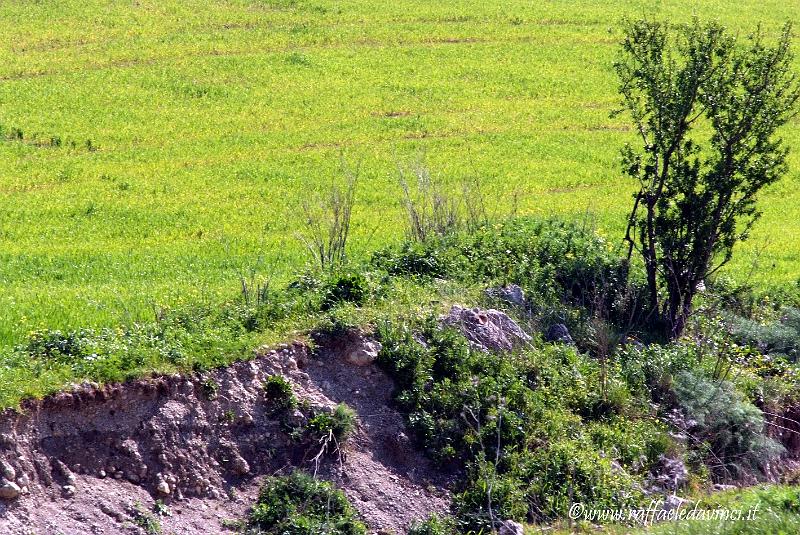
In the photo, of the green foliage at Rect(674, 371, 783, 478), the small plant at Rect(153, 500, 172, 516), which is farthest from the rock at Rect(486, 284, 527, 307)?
the small plant at Rect(153, 500, 172, 516)

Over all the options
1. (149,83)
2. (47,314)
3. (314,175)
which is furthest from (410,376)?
(149,83)

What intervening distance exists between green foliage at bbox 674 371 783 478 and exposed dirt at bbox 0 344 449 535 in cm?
322

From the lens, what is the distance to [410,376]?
1055cm

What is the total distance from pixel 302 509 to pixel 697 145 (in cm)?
754

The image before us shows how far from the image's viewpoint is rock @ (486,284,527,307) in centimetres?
1235

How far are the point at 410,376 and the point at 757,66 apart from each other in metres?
6.51

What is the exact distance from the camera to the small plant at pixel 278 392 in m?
9.79

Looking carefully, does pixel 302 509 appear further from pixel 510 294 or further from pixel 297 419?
pixel 510 294

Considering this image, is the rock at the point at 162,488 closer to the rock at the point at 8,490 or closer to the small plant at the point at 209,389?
the small plant at the point at 209,389

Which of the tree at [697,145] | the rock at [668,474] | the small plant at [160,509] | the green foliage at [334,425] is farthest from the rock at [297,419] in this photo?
the tree at [697,145]

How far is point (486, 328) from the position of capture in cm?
1145

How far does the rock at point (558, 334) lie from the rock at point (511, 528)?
3.33m

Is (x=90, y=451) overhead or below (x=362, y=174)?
overhead

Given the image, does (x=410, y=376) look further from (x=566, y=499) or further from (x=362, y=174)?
(x=362, y=174)
